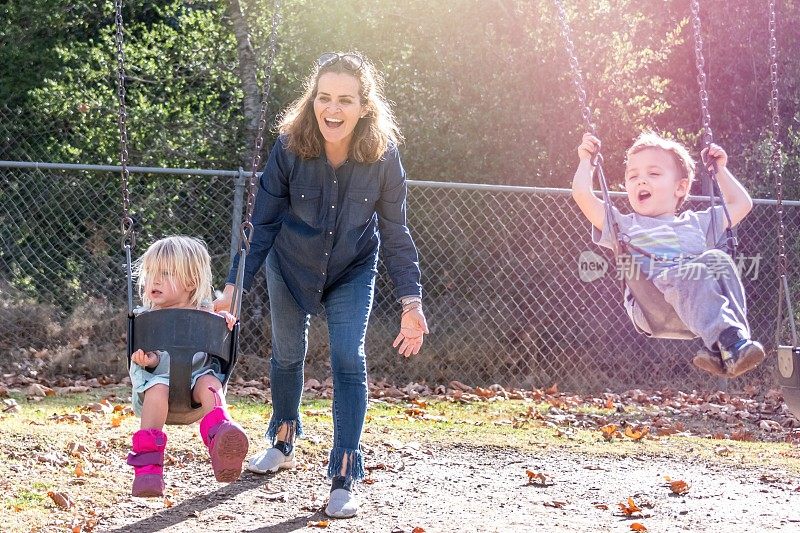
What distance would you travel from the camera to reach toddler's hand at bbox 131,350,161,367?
3.58 metres

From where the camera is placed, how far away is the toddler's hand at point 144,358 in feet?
11.8

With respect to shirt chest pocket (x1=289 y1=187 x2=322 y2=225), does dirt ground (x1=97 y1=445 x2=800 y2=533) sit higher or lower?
lower

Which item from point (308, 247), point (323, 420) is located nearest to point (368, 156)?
point (308, 247)

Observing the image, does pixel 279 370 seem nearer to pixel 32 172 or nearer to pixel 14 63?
pixel 32 172

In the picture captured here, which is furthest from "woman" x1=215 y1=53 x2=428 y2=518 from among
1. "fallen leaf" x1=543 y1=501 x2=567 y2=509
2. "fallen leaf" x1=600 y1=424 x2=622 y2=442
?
"fallen leaf" x1=600 y1=424 x2=622 y2=442

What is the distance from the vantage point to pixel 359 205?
164 inches

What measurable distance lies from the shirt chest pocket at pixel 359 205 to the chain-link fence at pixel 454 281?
4.28 meters

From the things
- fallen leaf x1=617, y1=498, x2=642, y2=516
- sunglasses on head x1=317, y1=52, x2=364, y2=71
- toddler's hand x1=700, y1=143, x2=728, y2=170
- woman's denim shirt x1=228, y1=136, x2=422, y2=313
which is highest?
sunglasses on head x1=317, y1=52, x2=364, y2=71

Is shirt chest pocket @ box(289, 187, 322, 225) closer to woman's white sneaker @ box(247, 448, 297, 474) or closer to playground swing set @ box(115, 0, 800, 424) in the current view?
playground swing set @ box(115, 0, 800, 424)

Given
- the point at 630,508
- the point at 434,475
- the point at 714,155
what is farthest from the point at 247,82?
the point at 714,155

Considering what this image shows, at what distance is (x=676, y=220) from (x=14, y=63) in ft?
27.0

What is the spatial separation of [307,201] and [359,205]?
208 millimetres

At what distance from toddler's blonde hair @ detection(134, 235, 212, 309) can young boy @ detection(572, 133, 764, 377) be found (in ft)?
4.75

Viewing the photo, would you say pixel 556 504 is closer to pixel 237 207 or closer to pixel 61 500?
pixel 61 500
